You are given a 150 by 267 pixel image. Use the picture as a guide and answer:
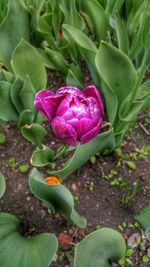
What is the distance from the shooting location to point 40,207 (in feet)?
4.69

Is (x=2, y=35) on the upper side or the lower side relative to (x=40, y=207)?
upper

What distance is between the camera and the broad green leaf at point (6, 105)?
136cm

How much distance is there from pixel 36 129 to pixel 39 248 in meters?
0.39

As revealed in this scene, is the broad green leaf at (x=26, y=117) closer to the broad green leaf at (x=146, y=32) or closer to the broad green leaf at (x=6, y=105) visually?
the broad green leaf at (x=6, y=105)

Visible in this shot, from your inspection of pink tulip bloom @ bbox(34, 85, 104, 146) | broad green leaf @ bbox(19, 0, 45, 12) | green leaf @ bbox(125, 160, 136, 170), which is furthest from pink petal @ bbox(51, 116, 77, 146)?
broad green leaf @ bbox(19, 0, 45, 12)

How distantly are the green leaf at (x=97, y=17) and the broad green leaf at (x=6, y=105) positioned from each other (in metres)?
0.48

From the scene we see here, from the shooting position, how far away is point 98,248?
1139 mm

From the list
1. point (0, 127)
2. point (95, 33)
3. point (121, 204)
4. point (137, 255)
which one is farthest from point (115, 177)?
point (95, 33)

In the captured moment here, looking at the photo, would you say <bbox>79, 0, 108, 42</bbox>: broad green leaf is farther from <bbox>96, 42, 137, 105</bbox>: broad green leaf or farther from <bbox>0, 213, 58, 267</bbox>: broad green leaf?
<bbox>0, 213, 58, 267</bbox>: broad green leaf

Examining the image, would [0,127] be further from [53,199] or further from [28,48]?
[53,199]

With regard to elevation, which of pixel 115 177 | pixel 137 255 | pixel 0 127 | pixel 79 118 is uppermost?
pixel 79 118

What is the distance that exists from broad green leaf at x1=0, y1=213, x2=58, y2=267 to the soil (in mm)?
188

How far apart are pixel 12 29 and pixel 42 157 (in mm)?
525

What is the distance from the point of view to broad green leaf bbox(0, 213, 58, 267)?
108 cm
